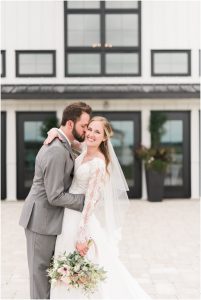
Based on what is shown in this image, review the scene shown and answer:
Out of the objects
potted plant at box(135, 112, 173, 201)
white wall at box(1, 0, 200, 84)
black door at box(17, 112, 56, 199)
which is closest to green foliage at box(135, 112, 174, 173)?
potted plant at box(135, 112, 173, 201)

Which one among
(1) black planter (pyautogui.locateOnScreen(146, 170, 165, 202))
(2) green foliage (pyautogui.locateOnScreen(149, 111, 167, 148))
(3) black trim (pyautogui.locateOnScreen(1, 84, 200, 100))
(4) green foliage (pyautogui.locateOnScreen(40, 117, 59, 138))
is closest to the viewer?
(3) black trim (pyautogui.locateOnScreen(1, 84, 200, 100))

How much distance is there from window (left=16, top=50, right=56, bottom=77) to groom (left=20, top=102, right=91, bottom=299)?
972cm

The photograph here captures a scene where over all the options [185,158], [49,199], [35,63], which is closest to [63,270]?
[49,199]

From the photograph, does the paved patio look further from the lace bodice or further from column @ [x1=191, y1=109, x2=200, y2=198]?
column @ [x1=191, y1=109, x2=200, y2=198]

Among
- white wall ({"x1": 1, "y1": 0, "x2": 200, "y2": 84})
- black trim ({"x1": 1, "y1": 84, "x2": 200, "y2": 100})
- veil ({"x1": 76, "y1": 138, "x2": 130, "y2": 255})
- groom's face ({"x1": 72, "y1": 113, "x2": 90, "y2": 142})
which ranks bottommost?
veil ({"x1": 76, "y1": 138, "x2": 130, "y2": 255})

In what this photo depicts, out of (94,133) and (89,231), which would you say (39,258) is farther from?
(94,133)

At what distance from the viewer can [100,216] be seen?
4.99 metres

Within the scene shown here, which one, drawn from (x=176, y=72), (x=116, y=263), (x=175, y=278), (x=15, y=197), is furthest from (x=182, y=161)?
(x=116, y=263)

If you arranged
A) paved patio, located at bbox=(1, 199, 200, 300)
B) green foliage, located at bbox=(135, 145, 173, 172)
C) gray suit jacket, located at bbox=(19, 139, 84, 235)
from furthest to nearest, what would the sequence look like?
green foliage, located at bbox=(135, 145, 173, 172), paved patio, located at bbox=(1, 199, 200, 300), gray suit jacket, located at bbox=(19, 139, 84, 235)

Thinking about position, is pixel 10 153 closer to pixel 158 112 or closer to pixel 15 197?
pixel 15 197

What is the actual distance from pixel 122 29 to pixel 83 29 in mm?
1063

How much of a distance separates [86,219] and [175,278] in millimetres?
2260

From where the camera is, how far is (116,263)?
477 centimetres

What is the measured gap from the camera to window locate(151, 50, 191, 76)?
13922mm
